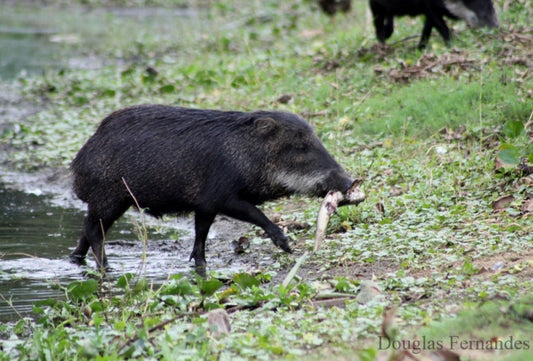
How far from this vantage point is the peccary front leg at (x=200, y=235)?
6277 mm

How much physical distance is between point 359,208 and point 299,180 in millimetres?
783

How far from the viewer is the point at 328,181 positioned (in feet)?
20.2

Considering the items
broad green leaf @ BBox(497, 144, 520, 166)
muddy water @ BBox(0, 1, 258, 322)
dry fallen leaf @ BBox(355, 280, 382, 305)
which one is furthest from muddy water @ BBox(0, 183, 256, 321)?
broad green leaf @ BBox(497, 144, 520, 166)

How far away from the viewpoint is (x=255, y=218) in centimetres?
604

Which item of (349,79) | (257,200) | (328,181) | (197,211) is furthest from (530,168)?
(349,79)

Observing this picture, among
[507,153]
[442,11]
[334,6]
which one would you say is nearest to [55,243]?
[507,153]

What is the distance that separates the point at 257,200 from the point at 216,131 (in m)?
0.64

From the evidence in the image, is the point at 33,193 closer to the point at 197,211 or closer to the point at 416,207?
the point at 197,211

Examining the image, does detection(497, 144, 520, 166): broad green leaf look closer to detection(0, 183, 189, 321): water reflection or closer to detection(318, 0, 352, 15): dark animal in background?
detection(0, 183, 189, 321): water reflection

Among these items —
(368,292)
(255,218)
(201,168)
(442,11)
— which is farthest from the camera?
(442,11)

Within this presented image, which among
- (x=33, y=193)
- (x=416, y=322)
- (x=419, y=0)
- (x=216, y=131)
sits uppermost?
(x=419, y=0)

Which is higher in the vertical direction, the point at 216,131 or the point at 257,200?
the point at 216,131

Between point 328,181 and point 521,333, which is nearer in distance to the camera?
point 521,333

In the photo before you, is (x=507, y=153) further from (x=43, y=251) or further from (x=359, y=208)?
(x=43, y=251)
